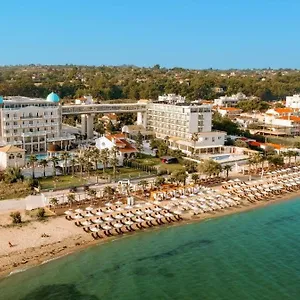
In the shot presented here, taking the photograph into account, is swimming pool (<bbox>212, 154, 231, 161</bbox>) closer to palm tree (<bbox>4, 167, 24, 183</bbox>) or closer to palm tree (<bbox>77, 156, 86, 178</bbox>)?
palm tree (<bbox>77, 156, 86, 178</bbox>)

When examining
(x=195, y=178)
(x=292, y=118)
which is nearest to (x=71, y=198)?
(x=195, y=178)

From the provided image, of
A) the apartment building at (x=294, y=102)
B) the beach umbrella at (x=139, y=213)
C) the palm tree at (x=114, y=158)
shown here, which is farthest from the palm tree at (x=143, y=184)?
the apartment building at (x=294, y=102)

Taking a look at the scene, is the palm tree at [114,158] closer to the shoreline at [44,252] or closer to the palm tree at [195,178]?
the palm tree at [195,178]

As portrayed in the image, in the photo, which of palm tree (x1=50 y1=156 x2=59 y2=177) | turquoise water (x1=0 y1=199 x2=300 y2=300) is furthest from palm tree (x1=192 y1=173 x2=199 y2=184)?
palm tree (x1=50 y1=156 x2=59 y2=177)

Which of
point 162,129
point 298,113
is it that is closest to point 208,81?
point 298,113

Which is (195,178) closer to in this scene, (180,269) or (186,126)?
(180,269)

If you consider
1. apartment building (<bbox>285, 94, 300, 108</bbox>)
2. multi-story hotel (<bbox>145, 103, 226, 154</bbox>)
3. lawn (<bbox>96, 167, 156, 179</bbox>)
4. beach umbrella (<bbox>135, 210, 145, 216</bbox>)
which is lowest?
beach umbrella (<bbox>135, 210, 145, 216</bbox>)

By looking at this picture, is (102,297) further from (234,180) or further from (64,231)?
(234,180)
